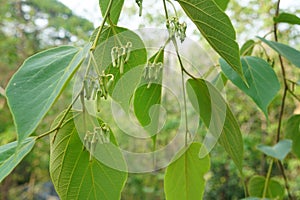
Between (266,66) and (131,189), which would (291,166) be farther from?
(266,66)

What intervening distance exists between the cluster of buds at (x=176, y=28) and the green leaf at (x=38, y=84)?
0.29ft

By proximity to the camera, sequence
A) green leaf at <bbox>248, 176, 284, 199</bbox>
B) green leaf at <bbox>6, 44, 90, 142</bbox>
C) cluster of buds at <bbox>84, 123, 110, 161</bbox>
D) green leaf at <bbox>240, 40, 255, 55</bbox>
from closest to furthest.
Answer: green leaf at <bbox>6, 44, 90, 142</bbox> < cluster of buds at <bbox>84, 123, 110, 161</bbox> < green leaf at <bbox>240, 40, 255, 55</bbox> < green leaf at <bbox>248, 176, 284, 199</bbox>

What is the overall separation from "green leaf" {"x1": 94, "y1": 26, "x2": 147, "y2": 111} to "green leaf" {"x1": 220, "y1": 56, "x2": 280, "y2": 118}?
3.5 inches

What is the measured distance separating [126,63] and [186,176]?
0.14 metres

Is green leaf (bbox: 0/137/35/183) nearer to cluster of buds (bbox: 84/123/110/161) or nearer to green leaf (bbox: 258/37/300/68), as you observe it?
cluster of buds (bbox: 84/123/110/161)

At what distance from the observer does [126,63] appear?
14.3 inches

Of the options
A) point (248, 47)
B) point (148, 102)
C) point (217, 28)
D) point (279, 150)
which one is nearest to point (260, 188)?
point (279, 150)

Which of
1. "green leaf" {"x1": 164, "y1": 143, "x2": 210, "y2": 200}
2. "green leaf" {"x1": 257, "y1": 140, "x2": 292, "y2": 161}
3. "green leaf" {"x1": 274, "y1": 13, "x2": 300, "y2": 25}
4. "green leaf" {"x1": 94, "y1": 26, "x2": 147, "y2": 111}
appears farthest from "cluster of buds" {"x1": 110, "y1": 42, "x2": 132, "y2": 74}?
"green leaf" {"x1": 257, "y1": 140, "x2": 292, "y2": 161}

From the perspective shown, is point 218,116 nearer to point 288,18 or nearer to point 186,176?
point 186,176

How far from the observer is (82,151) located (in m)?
0.33

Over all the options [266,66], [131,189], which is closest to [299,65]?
[266,66]

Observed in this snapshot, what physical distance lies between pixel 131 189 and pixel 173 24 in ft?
11.9

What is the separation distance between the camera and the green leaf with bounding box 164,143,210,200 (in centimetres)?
41

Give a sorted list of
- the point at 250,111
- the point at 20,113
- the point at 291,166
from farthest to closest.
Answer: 1. the point at 250,111
2. the point at 291,166
3. the point at 20,113
